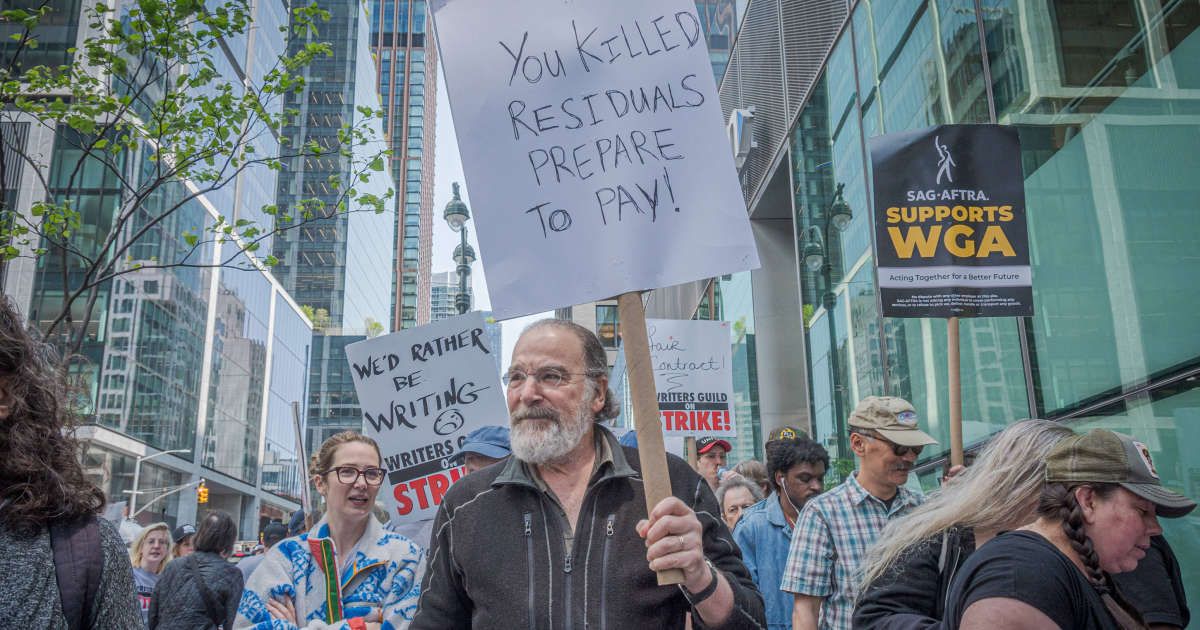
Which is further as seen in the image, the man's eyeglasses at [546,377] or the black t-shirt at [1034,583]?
the man's eyeglasses at [546,377]

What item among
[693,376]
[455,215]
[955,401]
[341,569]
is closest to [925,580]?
[955,401]

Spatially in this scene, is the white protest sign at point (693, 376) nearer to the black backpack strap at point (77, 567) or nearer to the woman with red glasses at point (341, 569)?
the woman with red glasses at point (341, 569)

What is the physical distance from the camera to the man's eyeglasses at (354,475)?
4.36 metres

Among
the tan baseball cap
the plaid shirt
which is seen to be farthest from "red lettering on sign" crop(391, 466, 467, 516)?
the tan baseball cap

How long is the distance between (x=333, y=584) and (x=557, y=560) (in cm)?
172

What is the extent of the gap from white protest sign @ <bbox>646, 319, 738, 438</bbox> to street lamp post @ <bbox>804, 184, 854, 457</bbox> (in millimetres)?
3748

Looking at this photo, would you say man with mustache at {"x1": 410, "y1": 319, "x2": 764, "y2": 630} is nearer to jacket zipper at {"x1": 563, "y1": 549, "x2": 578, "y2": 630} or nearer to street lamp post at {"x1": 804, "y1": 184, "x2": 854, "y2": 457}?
jacket zipper at {"x1": 563, "y1": 549, "x2": 578, "y2": 630}

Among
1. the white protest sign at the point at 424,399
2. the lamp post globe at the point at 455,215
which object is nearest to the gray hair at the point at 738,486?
the white protest sign at the point at 424,399

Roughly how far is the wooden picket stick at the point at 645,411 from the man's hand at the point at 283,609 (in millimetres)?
2144

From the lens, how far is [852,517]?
13.4ft

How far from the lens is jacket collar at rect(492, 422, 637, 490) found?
2736 mm

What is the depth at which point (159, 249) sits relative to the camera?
56.7 metres

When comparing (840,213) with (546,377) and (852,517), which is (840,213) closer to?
(852,517)

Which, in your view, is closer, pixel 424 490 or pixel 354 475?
pixel 354 475
